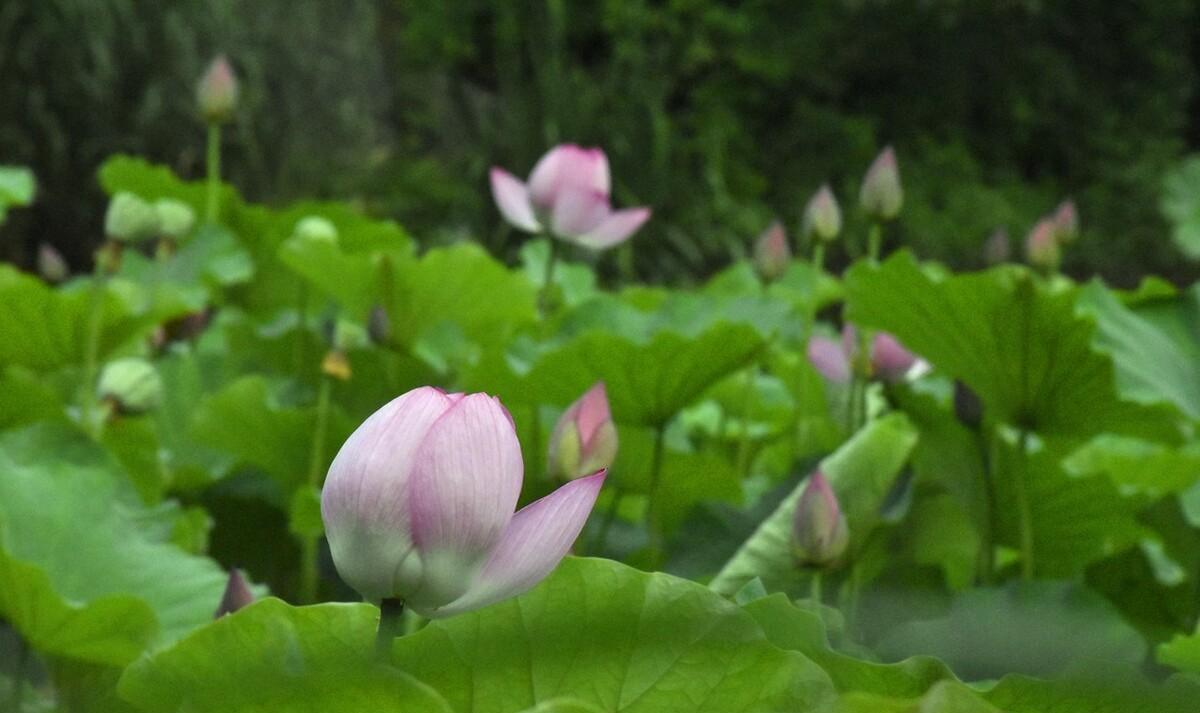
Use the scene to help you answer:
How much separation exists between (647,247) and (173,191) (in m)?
3.07

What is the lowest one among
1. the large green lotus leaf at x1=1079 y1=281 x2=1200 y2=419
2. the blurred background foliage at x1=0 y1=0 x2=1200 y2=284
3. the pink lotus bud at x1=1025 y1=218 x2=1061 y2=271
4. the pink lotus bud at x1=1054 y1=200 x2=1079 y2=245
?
the blurred background foliage at x1=0 y1=0 x2=1200 y2=284

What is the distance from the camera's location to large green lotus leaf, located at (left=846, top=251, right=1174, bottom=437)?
708 millimetres

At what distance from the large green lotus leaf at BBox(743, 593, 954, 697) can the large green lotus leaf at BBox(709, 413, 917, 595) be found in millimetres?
257

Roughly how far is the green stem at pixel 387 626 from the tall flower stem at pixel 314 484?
445mm

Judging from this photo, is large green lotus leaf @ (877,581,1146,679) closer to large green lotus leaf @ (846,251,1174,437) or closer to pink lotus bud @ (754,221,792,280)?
large green lotus leaf @ (846,251,1174,437)

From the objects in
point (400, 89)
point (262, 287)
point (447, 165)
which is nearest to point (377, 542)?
point (262, 287)

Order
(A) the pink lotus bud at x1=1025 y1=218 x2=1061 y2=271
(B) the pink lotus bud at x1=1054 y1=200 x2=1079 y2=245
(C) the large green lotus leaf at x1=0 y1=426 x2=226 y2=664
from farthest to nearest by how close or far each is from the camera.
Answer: (B) the pink lotus bud at x1=1054 y1=200 x2=1079 y2=245, (A) the pink lotus bud at x1=1025 y1=218 x2=1061 y2=271, (C) the large green lotus leaf at x1=0 y1=426 x2=226 y2=664

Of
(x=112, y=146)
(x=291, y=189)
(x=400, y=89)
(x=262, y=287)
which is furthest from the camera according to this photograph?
(x=400, y=89)

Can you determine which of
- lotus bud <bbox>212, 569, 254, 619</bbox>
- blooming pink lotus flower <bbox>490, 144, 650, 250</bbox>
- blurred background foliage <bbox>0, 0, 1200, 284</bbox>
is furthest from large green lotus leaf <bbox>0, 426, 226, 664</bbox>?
blurred background foliage <bbox>0, 0, 1200, 284</bbox>

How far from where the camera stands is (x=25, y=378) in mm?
797

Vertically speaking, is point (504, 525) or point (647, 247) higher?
point (504, 525)

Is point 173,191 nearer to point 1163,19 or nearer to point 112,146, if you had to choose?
point 112,146

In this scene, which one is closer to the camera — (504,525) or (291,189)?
(504,525)

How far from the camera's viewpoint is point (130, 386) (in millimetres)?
821
